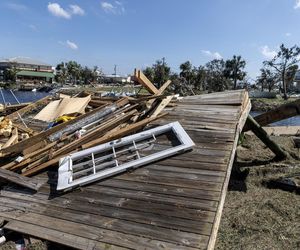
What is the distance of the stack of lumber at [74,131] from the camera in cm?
621

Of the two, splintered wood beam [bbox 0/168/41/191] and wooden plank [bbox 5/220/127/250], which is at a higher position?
splintered wood beam [bbox 0/168/41/191]

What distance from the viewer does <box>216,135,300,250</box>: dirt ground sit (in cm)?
580

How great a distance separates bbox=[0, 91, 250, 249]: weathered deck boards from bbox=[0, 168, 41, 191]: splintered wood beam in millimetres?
→ 118

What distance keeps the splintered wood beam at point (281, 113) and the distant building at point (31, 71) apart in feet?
407

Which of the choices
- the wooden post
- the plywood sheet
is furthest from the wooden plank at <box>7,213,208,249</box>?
the wooden post

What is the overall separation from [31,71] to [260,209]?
13786 centimetres

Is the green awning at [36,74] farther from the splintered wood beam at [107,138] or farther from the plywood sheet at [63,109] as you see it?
the splintered wood beam at [107,138]

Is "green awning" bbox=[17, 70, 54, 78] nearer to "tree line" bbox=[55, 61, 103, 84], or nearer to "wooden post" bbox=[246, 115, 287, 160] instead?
"tree line" bbox=[55, 61, 103, 84]

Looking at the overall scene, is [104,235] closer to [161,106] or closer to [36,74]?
[161,106]

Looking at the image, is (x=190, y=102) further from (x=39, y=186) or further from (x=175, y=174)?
(x=39, y=186)

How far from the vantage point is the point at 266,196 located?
7.80m

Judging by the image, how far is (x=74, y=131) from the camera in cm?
724

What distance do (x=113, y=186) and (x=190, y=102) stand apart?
512 cm

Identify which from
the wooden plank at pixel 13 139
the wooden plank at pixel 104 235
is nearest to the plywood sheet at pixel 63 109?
the wooden plank at pixel 13 139
